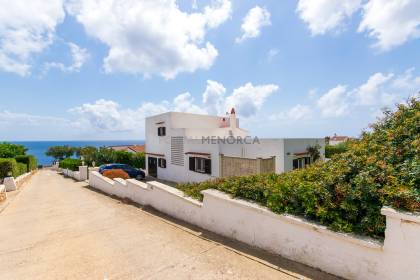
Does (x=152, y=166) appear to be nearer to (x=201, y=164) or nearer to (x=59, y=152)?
(x=201, y=164)

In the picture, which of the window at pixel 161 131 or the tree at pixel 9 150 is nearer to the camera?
the window at pixel 161 131

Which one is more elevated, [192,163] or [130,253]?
[192,163]

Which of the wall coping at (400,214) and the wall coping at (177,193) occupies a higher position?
the wall coping at (400,214)

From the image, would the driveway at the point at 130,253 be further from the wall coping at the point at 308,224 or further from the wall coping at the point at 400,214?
the wall coping at the point at 400,214

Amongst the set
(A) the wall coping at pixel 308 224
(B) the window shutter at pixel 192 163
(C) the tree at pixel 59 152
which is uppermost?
(A) the wall coping at pixel 308 224

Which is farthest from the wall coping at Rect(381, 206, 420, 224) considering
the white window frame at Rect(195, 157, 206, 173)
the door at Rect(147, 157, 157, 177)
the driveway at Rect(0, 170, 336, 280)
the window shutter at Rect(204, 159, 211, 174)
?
the door at Rect(147, 157, 157, 177)

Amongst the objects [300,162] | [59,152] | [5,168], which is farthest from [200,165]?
[59,152]

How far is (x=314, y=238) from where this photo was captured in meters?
3.49

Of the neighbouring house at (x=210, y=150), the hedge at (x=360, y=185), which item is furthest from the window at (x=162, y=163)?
the hedge at (x=360, y=185)

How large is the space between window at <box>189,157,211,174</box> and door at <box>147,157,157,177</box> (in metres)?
6.43

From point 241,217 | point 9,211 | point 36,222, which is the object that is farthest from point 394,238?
point 9,211

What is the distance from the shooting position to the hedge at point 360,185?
124 inches

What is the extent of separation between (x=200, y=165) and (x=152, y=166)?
8237 millimetres

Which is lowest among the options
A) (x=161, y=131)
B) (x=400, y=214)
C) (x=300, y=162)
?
(x=300, y=162)
